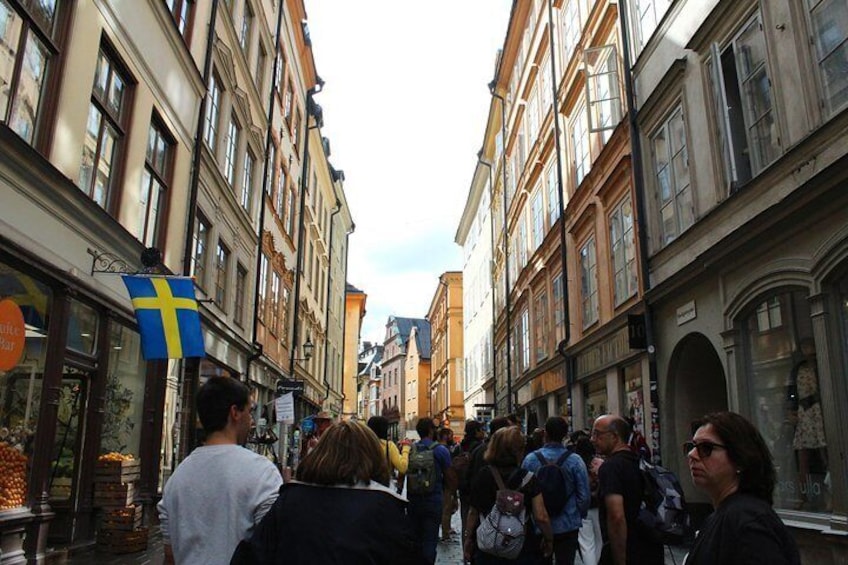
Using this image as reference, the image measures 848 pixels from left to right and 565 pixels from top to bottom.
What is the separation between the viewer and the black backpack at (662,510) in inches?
182

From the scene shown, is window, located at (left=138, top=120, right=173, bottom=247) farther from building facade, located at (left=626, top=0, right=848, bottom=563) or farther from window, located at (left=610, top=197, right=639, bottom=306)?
window, located at (left=610, top=197, right=639, bottom=306)

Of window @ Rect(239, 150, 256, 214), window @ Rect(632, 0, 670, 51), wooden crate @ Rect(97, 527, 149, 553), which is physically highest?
window @ Rect(632, 0, 670, 51)

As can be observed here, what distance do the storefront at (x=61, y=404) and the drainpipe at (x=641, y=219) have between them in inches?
343

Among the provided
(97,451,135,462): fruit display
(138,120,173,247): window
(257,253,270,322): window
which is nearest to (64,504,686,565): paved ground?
(97,451,135,462): fruit display

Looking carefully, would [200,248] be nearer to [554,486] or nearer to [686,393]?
[686,393]

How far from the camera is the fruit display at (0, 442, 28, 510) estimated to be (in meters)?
7.26

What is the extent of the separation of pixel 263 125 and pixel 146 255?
473 inches

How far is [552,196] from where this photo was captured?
22.5m

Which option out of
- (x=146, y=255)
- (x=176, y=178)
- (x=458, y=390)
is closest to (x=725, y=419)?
(x=146, y=255)

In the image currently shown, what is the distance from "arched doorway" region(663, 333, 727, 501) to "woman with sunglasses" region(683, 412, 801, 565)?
10133mm

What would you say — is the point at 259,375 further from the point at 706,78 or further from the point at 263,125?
the point at 706,78

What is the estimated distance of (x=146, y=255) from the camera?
10156 millimetres

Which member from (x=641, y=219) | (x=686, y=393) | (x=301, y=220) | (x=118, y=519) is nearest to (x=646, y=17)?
(x=641, y=219)

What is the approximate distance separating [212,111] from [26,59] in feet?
27.6
